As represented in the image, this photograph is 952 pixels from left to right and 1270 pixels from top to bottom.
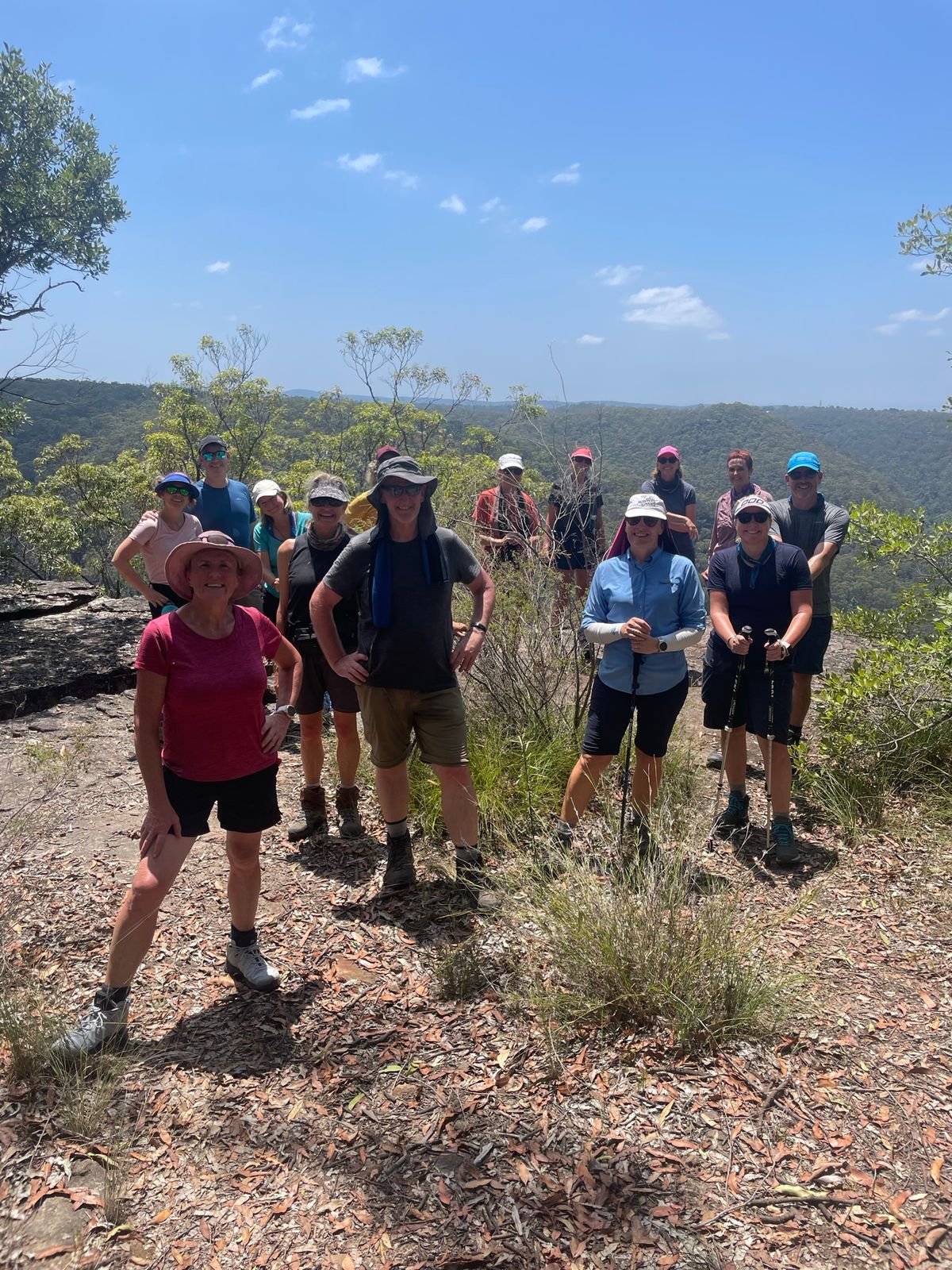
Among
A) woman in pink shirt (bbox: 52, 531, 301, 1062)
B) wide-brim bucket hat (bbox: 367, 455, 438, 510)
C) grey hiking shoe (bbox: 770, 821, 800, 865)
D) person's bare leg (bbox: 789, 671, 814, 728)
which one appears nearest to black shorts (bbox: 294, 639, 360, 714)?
wide-brim bucket hat (bbox: 367, 455, 438, 510)

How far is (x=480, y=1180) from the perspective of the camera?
229 centimetres

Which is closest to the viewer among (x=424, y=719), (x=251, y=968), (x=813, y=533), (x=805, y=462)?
(x=251, y=968)

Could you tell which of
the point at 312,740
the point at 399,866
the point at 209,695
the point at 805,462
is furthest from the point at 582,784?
the point at 805,462

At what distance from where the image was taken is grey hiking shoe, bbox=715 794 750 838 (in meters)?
4.44

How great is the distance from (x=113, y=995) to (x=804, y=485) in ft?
14.6

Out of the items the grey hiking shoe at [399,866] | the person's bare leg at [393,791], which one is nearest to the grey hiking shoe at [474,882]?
the grey hiking shoe at [399,866]

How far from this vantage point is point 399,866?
381cm

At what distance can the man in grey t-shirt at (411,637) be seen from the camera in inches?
135

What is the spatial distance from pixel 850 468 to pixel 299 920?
218ft

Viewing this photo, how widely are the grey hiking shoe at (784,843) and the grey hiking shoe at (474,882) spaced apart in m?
1.62

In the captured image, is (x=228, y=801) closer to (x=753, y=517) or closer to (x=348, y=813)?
(x=348, y=813)

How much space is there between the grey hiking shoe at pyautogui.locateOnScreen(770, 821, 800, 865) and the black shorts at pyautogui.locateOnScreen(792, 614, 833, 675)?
1134mm

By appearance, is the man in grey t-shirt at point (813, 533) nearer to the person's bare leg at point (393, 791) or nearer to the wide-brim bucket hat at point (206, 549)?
the person's bare leg at point (393, 791)

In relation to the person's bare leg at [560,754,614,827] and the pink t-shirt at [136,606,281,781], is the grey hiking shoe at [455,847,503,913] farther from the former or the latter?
the pink t-shirt at [136,606,281,781]
